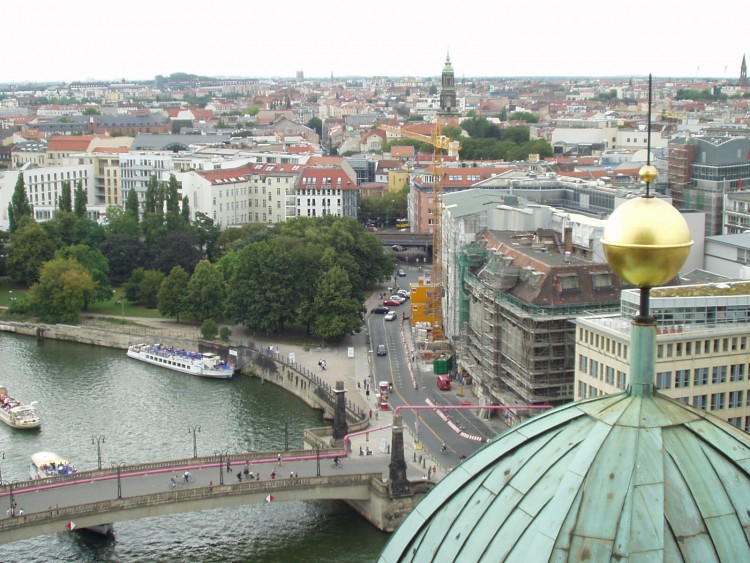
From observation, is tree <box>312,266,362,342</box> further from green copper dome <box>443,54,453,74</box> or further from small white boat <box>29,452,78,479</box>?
green copper dome <box>443,54,453,74</box>

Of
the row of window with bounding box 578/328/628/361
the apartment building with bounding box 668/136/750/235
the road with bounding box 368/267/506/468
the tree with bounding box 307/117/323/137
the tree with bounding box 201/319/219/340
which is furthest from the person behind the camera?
the tree with bounding box 307/117/323/137

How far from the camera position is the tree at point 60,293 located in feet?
127

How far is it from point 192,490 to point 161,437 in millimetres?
5985

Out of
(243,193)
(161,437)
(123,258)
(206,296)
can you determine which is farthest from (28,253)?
(161,437)

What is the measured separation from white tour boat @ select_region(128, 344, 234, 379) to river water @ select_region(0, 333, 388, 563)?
0.29m

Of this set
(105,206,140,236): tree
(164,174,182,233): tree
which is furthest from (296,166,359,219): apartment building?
(105,206,140,236): tree

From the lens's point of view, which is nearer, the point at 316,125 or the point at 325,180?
the point at 325,180

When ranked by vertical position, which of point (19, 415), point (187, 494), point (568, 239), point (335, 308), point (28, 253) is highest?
point (568, 239)

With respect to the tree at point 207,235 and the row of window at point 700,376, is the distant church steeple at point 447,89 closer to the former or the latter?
the tree at point 207,235

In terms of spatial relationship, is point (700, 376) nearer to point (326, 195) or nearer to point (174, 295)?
point (174, 295)

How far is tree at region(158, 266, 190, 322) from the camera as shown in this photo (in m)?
38.4

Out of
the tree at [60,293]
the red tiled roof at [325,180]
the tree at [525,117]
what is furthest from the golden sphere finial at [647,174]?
the tree at [525,117]

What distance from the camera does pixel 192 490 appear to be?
2056 cm

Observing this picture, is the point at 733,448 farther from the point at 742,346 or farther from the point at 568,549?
the point at 742,346
